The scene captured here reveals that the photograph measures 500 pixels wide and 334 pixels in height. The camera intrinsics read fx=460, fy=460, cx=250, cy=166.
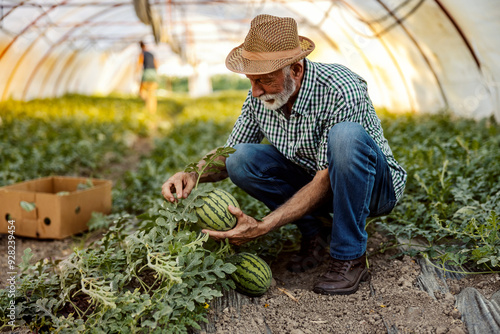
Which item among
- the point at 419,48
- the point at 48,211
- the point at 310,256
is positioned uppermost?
the point at 419,48

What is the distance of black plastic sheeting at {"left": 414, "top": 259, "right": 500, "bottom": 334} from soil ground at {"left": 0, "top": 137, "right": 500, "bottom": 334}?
Result: 33 mm

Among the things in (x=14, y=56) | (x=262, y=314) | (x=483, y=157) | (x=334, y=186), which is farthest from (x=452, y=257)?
(x=14, y=56)

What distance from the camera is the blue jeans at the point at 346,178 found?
94.6 inches

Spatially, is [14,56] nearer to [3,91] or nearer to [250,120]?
[3,91]

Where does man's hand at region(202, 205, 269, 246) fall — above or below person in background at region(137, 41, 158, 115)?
above

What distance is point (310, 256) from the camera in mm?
2949

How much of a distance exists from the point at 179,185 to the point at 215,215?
11.4 inches

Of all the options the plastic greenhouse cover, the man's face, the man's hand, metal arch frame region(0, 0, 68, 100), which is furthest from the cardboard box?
metal arch frame region(0, 0, 68, 100)

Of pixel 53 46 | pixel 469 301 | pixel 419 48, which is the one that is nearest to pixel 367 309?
pixel 469 301

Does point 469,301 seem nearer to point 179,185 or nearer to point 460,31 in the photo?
point 179,185

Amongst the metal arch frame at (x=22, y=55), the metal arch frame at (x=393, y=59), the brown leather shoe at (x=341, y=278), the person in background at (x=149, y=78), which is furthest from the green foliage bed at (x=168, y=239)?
the person in background at (x=149, y=78)

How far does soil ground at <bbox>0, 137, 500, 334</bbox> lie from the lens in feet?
7.16

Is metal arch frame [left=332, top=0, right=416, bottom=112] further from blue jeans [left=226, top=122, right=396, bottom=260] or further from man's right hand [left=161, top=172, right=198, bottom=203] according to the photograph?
man's right hand [left=161, top=172, right=198, bottom=203]

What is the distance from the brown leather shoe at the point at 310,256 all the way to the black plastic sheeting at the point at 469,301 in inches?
23.9
